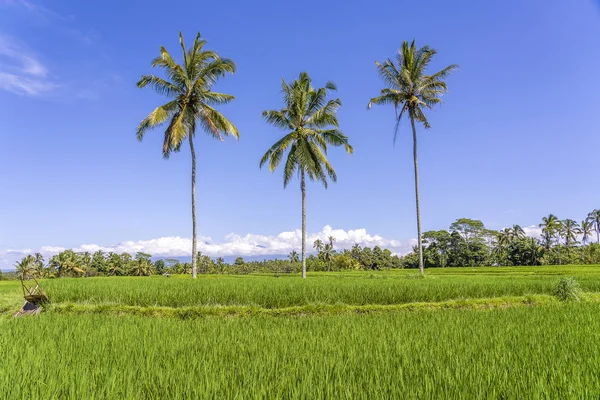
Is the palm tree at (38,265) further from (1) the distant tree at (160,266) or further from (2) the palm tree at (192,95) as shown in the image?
(2) the palm tree at (192,95)

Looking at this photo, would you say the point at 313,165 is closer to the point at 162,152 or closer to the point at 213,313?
the point at 162,152

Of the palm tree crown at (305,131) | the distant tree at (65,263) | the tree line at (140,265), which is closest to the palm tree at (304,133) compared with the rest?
the palm tree crown at (305,131)

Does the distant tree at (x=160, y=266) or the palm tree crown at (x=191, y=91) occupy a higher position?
the palm tree crown at (x=191, y=91)

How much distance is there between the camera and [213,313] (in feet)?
27.0

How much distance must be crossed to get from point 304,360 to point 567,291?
10.8m

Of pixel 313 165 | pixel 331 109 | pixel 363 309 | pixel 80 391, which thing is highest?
pixel 331 109

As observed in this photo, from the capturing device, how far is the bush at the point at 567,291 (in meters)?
10.3

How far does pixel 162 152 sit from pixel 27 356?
15.0 meters

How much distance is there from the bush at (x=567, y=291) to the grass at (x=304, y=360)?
202 inches

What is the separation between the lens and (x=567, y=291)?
1045 centimetres

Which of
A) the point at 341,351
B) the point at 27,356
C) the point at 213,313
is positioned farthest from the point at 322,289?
the point at 27,356

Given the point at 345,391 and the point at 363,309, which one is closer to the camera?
the point at 345,391

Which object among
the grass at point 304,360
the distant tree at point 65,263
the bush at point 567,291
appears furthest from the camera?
the distant tree at point 65,263

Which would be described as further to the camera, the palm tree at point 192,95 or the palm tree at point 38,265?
the palm tree at point 38,265
